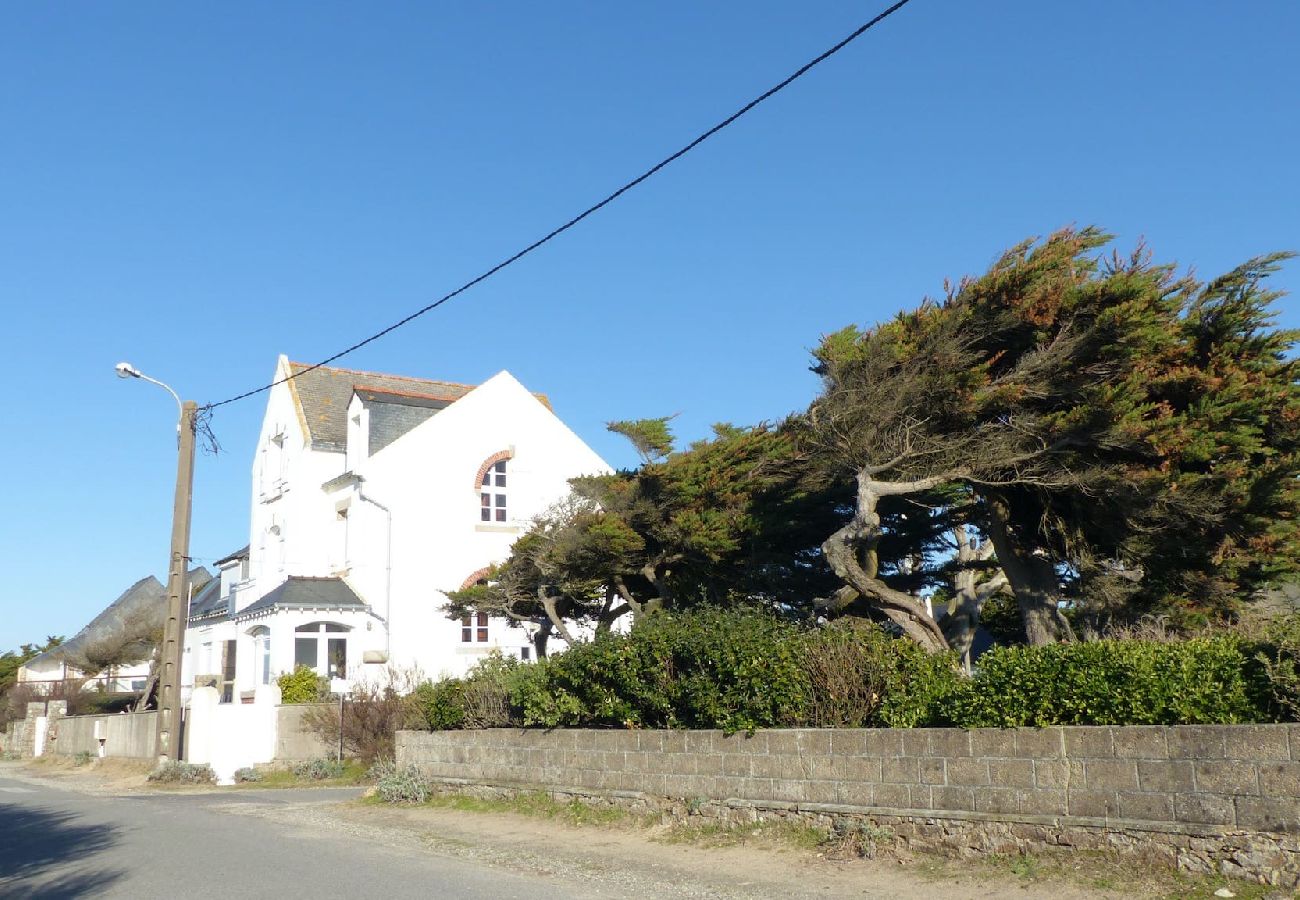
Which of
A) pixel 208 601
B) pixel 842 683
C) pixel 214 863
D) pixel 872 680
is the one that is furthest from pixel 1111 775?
pixel 208 601

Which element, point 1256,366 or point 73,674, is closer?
point 1256,366

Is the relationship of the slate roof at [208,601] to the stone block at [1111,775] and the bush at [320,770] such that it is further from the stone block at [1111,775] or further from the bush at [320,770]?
the stone block at [1111,775]

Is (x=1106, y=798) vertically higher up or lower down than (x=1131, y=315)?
lower down

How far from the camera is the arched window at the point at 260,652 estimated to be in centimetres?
2875

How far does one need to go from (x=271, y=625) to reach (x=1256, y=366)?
23.1 meters

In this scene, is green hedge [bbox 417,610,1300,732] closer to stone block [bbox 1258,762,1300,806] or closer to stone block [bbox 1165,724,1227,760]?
stone block [bbox 1165,724,1227,760]

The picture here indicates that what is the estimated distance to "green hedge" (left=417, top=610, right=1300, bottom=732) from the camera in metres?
8.33

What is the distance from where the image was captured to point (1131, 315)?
1240 centimetres

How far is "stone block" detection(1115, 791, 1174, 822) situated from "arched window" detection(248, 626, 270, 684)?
80.1ft

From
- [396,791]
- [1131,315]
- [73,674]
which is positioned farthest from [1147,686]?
[73,674]

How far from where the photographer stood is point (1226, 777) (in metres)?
7.80

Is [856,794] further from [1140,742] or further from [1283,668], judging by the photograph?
[1283,668]

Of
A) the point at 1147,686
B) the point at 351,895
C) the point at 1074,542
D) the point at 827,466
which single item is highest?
the point at 827,466

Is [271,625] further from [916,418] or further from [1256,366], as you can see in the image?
[1256,366]
